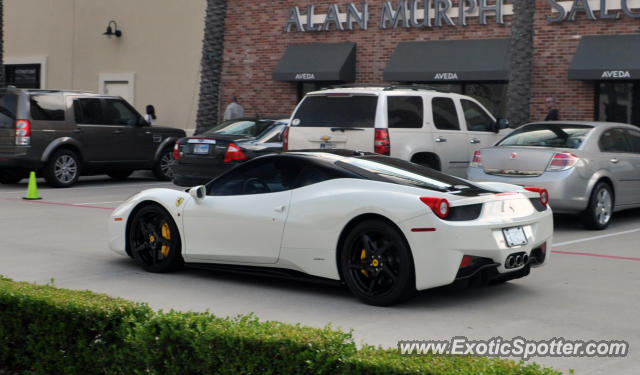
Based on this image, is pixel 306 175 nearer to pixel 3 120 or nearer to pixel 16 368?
pixel 16 368

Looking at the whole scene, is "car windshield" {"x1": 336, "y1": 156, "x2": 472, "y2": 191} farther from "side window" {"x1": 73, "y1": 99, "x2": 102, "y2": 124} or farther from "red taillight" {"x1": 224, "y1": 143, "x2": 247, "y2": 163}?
"side window" {"x1": 73, "y1": 99, "x2": 102, "y2": 124}

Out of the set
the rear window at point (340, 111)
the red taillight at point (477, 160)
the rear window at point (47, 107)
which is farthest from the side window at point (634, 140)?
the rear window at point (47, 107)

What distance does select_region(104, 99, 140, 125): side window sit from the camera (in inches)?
773

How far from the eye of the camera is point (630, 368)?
5746mm

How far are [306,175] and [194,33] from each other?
19.4 m

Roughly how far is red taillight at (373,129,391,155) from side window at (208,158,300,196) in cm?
490

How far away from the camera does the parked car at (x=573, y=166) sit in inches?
496

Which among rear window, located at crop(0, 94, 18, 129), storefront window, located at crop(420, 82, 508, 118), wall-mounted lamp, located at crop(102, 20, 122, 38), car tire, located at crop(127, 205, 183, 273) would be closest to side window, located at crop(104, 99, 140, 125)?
rear window, located at crop(0, 94, 18, 129)

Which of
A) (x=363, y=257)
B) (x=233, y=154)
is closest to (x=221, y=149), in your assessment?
(x=233, y=154)

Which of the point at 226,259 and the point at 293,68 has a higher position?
the point at 293,68

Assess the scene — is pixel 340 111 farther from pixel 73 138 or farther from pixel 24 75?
pixel 24 75

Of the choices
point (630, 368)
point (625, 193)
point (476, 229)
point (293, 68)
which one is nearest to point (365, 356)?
point (630, 368)

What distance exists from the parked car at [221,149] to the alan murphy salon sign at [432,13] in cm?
752

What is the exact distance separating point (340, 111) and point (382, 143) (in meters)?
0.87
